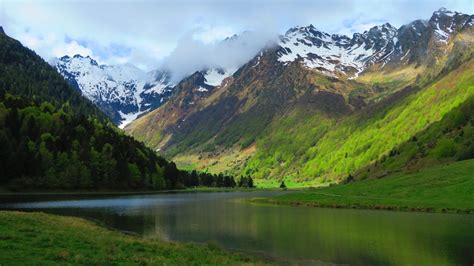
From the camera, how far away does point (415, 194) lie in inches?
4387

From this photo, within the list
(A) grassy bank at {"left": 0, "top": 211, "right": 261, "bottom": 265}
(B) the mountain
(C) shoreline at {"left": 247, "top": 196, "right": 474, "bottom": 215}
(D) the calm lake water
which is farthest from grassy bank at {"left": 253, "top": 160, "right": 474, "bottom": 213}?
(B) the mountain

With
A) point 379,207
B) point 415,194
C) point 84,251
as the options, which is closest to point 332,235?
point 84,251

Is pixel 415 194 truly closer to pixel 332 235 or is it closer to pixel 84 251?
pixel 332 235

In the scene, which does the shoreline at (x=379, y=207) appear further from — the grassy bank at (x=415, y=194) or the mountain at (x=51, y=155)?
the mountain at (x=51, y=155)

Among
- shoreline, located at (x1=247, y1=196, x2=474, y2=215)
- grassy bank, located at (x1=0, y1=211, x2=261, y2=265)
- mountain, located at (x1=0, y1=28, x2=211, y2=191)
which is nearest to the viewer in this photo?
grassy bank, located at (x1=0, y1=211, x2=261, y2=265)

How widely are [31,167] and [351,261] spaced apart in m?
136

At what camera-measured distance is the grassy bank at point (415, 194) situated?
316ft

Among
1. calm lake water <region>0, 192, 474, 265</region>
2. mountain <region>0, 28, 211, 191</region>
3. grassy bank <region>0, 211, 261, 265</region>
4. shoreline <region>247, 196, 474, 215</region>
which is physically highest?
mountain <region>0, 28, 211, 191</region>

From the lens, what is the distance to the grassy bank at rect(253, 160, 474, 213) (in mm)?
96188

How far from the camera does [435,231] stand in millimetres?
61531

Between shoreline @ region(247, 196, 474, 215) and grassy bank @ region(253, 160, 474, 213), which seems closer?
shoreline @ region(247, 196, 474, 215)

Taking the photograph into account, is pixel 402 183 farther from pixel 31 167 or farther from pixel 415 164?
pixel 31 167

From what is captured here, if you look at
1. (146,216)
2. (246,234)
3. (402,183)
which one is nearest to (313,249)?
Answer: (246,234)

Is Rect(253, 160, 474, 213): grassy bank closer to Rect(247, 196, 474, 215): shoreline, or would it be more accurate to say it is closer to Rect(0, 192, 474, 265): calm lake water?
Rect(247, 196, 474, 215): shoreline
